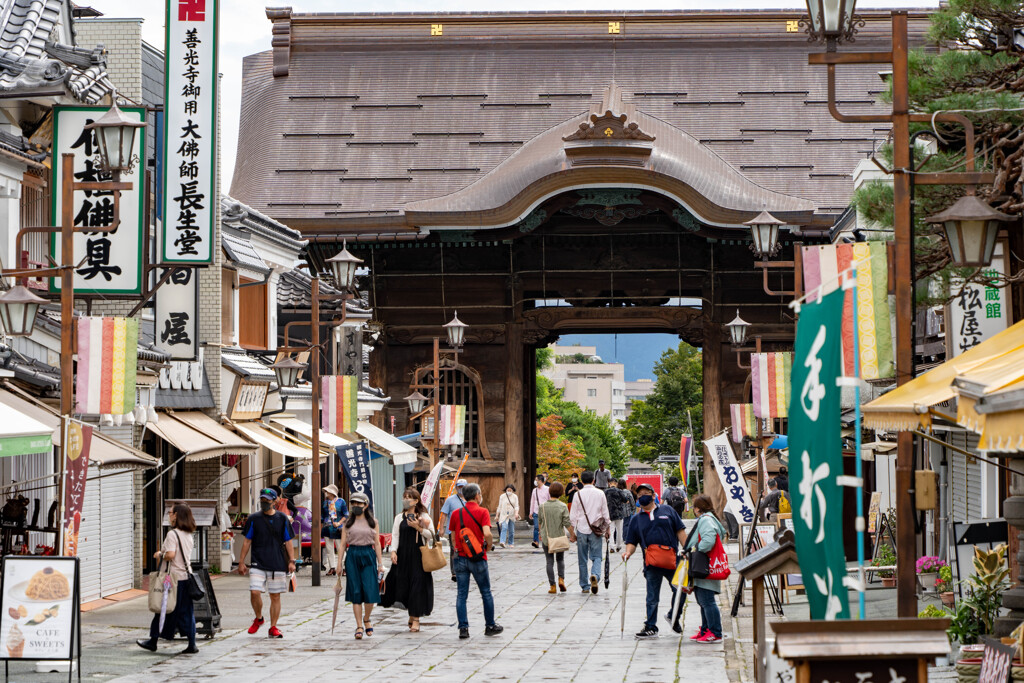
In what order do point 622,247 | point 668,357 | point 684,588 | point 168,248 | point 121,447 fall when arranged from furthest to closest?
1. point 668,357
2. point 622,247
3. point 168,248
4. point 121,447
5. point 684,588

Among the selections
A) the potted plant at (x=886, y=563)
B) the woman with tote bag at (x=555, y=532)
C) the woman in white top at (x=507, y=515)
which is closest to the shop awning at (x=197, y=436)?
the woman with tote bag at (x=555, y=532)

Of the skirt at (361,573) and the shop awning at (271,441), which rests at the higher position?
the shop awning at (271,441)

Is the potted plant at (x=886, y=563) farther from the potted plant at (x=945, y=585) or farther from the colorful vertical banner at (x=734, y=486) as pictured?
the potted plant at (x=945, y=585)

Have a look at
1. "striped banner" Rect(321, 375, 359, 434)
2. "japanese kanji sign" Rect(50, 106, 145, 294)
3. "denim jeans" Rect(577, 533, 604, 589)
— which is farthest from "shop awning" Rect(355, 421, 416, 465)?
"japanese kanji sign" Rect(50, 106, 145, 294)

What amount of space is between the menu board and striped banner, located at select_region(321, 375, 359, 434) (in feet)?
38.9

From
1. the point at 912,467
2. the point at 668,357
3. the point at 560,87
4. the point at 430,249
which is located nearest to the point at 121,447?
the point at 912,467

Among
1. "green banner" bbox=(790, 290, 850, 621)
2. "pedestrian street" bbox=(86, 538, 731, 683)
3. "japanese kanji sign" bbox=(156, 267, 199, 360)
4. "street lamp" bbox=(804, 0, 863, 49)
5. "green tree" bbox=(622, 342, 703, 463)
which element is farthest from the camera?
"green tree" bbox=(622, 342, 703, 463)

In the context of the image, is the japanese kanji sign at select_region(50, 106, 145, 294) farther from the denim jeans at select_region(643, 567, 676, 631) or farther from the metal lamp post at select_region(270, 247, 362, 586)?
the denim jeans at select_region(643, 567, 676, 631)

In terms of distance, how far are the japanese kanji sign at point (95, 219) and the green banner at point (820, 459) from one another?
1006 cm

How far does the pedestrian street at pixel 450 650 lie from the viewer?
11141 mm

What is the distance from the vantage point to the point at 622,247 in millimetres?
32000

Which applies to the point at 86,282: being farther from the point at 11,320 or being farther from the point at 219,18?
the point at 219,18

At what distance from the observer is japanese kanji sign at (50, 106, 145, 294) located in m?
14.0

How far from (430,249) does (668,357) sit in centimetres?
4179
